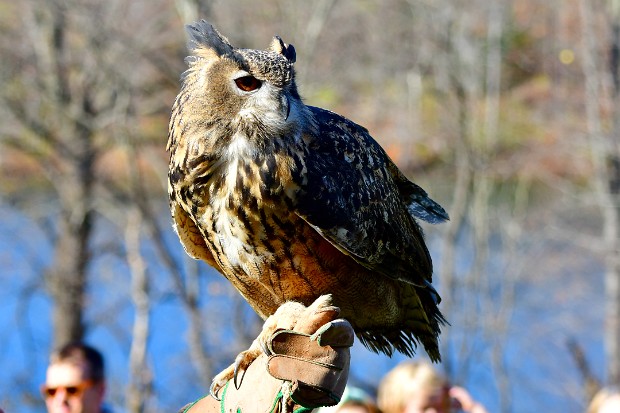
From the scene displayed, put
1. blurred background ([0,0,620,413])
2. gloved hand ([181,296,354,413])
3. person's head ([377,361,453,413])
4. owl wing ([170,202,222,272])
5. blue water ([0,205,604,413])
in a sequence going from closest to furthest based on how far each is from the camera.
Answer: gloved hand ([181,296,354,413])
owl wing ([170,202,222,272])
person's head ([377,361,453,413])
blurred background ([0,0,620,413])
blue water ([0,205,604,413])

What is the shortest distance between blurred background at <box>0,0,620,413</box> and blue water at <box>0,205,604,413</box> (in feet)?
0.16

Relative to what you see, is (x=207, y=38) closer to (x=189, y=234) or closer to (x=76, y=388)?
(x=189, y=234)

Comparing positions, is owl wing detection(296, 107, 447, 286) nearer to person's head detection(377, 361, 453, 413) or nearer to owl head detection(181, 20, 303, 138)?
owl head detection(181, 20, 303, 138)

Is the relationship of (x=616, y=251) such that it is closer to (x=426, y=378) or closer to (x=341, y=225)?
(x=426, y=378)

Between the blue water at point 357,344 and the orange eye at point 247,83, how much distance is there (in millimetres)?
9553

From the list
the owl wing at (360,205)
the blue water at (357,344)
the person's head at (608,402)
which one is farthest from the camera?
the blue water at (357,344)

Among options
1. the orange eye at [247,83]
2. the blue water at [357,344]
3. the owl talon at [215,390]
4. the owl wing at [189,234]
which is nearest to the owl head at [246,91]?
the orange eye at [247,83]

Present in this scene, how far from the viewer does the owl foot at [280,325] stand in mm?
2701

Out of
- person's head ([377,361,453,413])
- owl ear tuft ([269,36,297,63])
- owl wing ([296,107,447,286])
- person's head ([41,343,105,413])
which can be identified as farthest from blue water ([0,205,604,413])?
owl ear tuft ([269,36,297,63])

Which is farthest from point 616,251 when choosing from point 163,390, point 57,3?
point 57,3

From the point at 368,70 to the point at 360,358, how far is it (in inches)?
182

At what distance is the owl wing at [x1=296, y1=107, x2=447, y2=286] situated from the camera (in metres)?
2.76

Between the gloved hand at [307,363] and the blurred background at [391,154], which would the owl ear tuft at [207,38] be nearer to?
the gloved hand at [307,363]

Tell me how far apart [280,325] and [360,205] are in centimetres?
53
